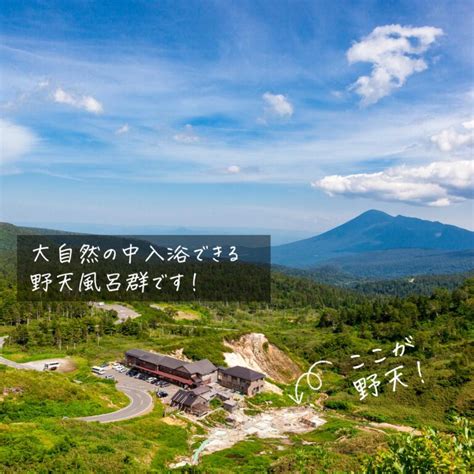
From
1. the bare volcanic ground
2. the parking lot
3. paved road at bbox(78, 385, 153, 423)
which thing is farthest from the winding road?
the bare volcanic ground

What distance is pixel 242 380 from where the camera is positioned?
173ft

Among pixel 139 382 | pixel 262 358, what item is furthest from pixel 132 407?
pixel 262 358

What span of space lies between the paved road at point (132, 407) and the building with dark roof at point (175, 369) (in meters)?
4.85

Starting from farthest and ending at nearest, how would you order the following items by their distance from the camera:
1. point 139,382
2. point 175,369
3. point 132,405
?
1. point 139,382
2. point 175,369
3. point 132,405

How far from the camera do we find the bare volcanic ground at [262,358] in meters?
68.0

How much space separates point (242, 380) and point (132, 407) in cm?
1546

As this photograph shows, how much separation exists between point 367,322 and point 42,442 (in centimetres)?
8647

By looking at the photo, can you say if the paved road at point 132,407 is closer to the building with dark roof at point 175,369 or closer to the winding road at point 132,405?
the winding road at point 132,405

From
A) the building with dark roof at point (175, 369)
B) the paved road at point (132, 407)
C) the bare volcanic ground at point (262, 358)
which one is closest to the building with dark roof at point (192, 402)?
the paved road at point (132, 407)

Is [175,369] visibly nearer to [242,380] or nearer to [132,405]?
[242,380]

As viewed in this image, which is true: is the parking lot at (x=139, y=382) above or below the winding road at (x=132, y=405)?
below

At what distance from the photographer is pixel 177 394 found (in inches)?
1793

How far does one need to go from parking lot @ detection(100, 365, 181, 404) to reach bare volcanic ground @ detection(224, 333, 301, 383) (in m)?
15.3

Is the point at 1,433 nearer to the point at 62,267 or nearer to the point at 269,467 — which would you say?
the point at 269,467
